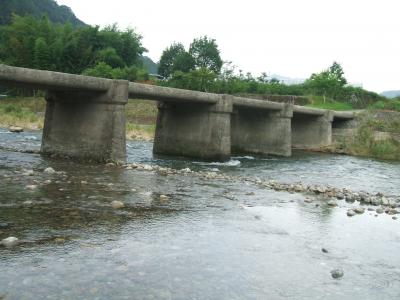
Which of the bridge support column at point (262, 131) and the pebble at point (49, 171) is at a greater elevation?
the bridge support column at point (262, 131)

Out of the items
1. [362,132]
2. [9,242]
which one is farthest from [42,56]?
[9,242]

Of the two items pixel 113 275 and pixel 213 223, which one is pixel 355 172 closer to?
pixel 213 223

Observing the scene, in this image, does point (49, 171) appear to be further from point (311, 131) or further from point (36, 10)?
point (36, 10)

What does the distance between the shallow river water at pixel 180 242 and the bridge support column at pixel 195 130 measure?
8124 millimetres

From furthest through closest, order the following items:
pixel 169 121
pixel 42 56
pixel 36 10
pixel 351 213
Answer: pixel 36 10 < pixel 42 56 < pixel 169 121 < pixel 351 213

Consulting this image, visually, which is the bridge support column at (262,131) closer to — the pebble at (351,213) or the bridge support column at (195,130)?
the bridge support column at (195,130)

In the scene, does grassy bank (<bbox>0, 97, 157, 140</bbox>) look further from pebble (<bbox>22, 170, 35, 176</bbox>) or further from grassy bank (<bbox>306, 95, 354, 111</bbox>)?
pebble (<bbox>22, 170, 35, 176</bbox>)

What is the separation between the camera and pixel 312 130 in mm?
31516

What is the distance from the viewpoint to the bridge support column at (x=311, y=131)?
1217 inches

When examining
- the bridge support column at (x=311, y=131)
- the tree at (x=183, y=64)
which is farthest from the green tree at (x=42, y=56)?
the bridge support column at (x=311, y=131)

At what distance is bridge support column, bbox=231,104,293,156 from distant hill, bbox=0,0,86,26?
83579 mm

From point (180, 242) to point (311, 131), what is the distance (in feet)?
85.0

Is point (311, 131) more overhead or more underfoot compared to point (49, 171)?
more overhead

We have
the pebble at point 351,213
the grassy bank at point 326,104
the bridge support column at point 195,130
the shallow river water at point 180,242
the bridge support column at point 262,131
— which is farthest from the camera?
the grassy bank at point 326,104
